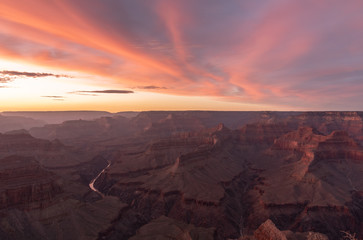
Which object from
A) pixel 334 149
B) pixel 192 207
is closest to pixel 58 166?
pixel 192 207

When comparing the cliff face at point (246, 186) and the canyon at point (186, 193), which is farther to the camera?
the cliff face at point (246, 186)

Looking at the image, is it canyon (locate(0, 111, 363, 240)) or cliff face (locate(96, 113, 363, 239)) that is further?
cliff face (locate(96, 113, 363, 239))

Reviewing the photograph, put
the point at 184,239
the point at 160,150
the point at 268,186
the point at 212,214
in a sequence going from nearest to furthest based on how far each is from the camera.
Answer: the point at 184,239 → the point at 212,214 → the point at 268,186 → the point at 160,150

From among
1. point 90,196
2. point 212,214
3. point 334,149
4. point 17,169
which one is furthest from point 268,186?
point 17,169

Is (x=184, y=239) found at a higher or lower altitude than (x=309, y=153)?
lower

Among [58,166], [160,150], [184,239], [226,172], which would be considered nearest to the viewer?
[184,239]

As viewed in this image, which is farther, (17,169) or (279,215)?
(279,215)

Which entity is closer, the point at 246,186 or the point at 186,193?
the point at 186,193

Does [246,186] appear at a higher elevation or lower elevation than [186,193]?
lower

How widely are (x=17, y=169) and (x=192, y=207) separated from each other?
72.7m

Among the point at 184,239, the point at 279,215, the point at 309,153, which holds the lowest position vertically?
the point at 279,215

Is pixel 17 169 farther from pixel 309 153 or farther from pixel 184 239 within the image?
pixel 309 153

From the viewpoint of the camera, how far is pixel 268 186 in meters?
134

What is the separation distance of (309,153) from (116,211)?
127 metres
